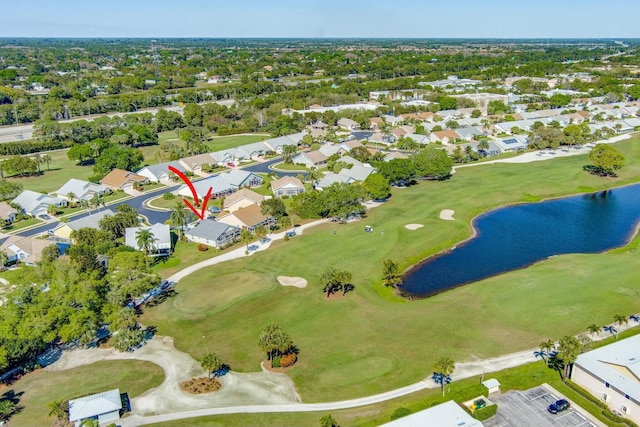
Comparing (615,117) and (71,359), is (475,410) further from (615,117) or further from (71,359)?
(615,117)

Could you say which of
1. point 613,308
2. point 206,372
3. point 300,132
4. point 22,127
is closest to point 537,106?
point 300,132

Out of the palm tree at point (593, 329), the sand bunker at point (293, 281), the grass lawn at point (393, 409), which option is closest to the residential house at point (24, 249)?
the sand bunker at point (293, 281)

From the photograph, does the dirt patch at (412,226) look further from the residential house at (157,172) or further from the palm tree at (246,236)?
the residential house at (157,172)

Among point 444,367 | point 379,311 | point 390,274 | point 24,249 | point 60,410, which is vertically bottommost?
point 60,410

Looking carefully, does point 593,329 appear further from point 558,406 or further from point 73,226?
point 73,226

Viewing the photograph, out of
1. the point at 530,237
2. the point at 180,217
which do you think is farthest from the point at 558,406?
the point at 180,217

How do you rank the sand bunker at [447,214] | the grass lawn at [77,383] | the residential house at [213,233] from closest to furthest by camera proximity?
the grass lawn at [77,383]
the residential house at [213,233]
the sand bunker at [447,214]

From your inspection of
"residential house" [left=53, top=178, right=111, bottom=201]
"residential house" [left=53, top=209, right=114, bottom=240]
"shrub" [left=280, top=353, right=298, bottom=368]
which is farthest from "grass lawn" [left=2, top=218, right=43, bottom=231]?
"shrub" [left=280, top=353, right=298, bottom=368]
